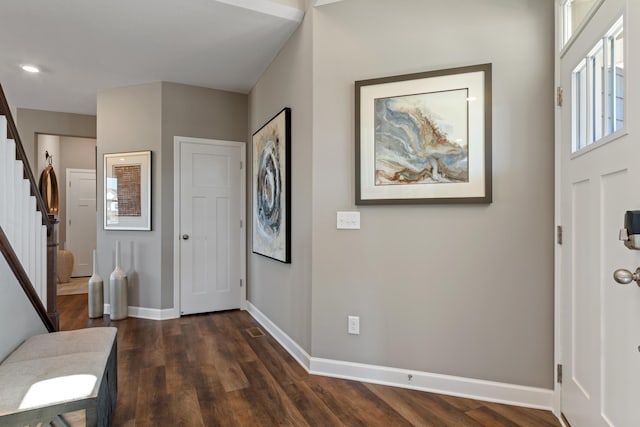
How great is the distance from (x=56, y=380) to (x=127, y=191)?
9.45 ft

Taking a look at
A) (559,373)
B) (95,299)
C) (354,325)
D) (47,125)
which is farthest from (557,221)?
(47,125)

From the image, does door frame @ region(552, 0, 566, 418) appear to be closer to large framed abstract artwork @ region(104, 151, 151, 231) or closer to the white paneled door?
the white paneled door

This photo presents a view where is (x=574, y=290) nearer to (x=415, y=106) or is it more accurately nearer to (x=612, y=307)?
(x=612, y=307)

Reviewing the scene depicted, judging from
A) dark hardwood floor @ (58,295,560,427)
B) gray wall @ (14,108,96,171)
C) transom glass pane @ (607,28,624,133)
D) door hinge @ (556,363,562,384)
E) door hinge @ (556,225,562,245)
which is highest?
gray wall @ (14,108,96,171)

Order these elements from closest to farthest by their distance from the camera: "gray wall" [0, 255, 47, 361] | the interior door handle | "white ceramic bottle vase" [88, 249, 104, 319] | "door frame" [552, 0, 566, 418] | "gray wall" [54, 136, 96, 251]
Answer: the interior door handle, "gray wall" [0, 255, 47, 361], "door frame" [552, 0, 566, 418], "white ceramic bottle vase" [88, 249, 104, 319], "gray wall" [54, 136, 96, 251]

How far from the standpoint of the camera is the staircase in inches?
71.0

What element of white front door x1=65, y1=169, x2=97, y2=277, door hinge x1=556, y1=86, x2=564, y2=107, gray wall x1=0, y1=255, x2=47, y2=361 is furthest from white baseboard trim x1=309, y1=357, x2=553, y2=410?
white front door x1=65, y1=169, x2=97, y2=277

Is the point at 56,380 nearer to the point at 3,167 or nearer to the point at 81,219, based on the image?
the point at 3,167

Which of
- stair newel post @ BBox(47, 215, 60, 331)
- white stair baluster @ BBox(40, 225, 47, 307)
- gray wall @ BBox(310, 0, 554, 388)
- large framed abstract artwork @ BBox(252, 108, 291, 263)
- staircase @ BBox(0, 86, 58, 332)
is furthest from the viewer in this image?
large framed abstract artwork @ BBox(252, 108, 291, 263)

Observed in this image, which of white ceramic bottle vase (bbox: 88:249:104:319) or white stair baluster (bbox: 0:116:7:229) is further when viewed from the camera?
white ceramic bottle vase (bbox: 88:249:104:319)

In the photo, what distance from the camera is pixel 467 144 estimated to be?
2.12m

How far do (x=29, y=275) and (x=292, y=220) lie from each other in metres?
1.71

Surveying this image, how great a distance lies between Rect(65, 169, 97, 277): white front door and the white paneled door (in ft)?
12.1

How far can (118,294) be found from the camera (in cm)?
375
